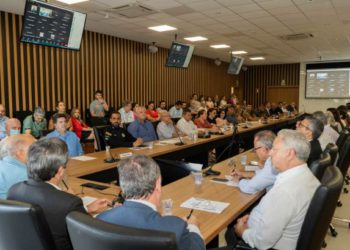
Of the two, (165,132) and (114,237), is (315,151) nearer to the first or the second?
(114,237)

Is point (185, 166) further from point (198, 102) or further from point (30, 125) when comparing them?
point (198, 102)

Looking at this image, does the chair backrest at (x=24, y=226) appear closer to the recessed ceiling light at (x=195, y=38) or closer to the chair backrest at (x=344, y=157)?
the chair backrest at (x=344, y=157)

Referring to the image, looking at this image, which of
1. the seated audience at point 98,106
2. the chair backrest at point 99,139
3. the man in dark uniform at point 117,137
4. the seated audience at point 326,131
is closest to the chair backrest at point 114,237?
the man in dark uniform at point 117,137

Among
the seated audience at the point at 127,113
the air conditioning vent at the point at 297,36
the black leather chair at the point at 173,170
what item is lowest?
the black leather chair at the point at 173,170

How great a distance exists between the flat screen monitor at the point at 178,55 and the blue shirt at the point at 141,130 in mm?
3054

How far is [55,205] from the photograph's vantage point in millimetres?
1508

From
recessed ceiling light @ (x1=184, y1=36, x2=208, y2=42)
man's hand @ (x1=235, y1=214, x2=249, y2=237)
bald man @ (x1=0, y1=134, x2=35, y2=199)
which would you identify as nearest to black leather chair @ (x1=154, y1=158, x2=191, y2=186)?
man's hand @ (x1=235, y1=214, x2=249, y2=237)

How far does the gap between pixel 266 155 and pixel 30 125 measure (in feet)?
14.6

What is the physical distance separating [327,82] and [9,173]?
48.5 ft

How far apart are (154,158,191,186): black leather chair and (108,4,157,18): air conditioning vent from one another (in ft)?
11.1

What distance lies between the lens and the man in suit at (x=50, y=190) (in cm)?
151

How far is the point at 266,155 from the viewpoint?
2.88 meters

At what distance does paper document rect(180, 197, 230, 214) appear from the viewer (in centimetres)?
206

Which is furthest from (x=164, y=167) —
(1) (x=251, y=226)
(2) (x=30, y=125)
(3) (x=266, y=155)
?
(2) (x=30, y=125)
